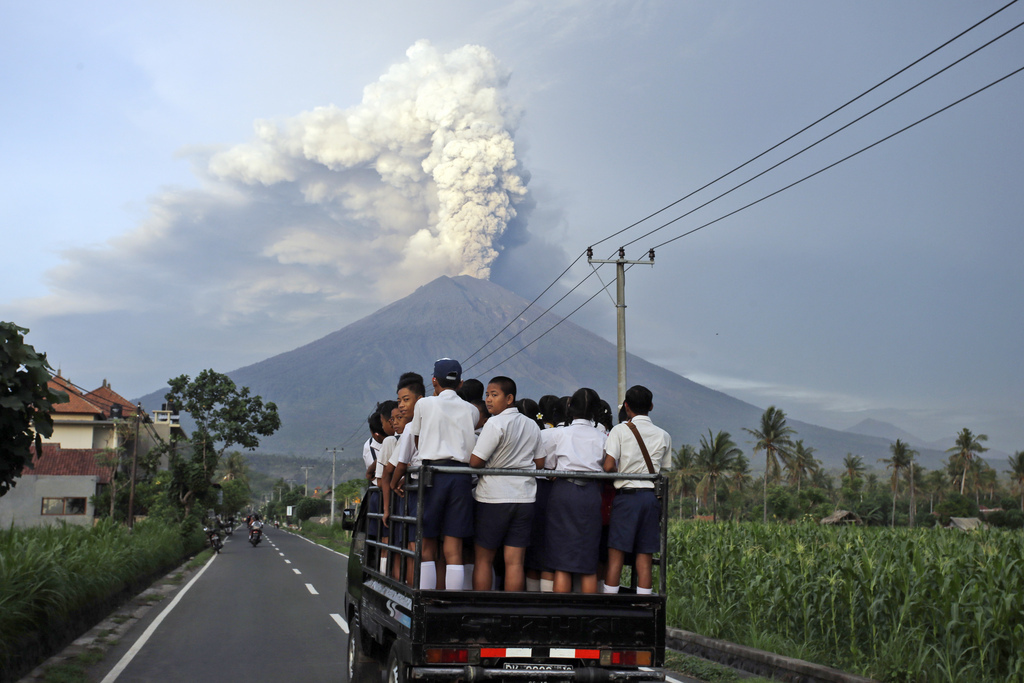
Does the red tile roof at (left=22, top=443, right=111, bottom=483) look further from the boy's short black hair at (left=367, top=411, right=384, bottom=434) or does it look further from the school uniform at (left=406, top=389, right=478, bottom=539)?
the school uniform at (left=406, top=389, right=478, bottom=539)

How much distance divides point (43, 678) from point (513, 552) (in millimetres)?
5713

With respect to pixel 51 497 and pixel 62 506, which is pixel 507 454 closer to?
pixel 51 497

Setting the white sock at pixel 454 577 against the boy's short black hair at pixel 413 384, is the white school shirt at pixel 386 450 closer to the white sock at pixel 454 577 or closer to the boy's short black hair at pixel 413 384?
the boy's short black hair at pixel 413 384

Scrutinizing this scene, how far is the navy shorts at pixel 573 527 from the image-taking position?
5262 mm

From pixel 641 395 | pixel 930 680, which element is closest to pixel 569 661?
pixel 641 395

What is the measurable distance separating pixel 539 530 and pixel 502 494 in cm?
50

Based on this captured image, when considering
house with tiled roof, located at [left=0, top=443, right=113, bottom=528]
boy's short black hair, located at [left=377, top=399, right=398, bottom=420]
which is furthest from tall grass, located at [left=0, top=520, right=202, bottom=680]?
house with tiled roof, located at [left=0, top=443, right=113, bottom=528]

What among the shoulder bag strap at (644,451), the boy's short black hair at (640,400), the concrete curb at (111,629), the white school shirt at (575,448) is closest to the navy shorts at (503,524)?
the white school shirt at (575,448)

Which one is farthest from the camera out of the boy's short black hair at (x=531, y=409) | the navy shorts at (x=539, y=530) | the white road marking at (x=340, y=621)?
the white road marking at (x=340, y=621)

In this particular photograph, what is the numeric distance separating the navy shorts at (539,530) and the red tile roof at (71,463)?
57204 millimetres

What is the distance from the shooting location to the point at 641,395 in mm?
6043

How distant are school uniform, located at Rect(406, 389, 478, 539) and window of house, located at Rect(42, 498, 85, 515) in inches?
2137

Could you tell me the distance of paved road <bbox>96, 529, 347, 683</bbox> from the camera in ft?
28.5

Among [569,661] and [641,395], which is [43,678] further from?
[641,395]
